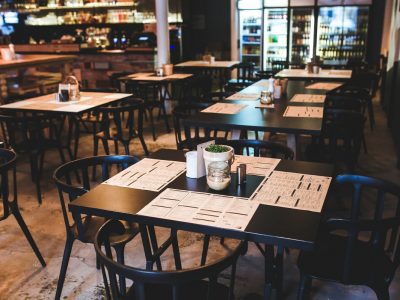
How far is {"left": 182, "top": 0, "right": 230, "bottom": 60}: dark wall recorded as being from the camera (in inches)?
392

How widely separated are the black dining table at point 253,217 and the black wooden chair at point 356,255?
0.11 metres

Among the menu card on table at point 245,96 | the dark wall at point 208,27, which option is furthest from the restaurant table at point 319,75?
the dark wall at point 208,27

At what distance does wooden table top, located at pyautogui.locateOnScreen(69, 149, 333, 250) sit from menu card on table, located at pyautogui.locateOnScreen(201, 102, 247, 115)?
1389 mm

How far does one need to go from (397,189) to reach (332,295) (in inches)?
32.3

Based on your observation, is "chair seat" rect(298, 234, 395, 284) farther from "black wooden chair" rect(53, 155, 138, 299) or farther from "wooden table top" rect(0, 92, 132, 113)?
"wooden table top" rect(0, 92, 132, 113)

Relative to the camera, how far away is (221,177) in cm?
192

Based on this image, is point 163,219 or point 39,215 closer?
point 163,219

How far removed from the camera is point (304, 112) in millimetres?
3486

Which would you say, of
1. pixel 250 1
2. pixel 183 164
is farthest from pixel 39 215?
pixel 250 1

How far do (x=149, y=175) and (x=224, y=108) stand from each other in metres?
1.68

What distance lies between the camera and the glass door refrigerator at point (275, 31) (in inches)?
365

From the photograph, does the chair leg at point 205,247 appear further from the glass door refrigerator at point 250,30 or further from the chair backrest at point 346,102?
the glass door refrigerator at point 250,30

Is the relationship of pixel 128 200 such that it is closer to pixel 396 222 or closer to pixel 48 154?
pixel 396 222

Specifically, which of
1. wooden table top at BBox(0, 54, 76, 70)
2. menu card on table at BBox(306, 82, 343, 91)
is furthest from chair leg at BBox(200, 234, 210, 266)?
wooden table top at BBox(0, 54, 76, 70)
